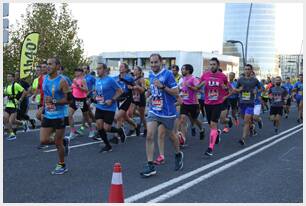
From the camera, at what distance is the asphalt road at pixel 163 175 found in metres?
5.98

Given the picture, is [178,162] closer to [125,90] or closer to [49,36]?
[125,90]

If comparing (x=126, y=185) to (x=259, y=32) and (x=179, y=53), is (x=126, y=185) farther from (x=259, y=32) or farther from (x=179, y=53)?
(x=259, y=32)

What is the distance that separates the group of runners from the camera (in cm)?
743

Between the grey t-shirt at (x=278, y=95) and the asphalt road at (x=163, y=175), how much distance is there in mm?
3684

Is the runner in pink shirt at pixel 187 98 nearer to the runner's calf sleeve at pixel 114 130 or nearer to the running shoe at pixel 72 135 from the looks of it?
the runner's calf sleeve at pixel 114 130

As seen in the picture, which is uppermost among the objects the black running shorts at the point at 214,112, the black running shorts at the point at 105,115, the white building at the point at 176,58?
the white building at the point at 176,58

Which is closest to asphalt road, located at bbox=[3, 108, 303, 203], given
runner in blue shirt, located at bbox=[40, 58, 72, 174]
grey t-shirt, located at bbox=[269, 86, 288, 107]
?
runner in blue shirt, located at bbox=[40, 58, 72, 174]

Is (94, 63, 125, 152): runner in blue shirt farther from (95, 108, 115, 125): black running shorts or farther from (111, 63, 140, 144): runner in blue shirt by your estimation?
(111, 63, 140, 144): runner in blue shirt

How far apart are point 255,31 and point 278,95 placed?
4169 inches

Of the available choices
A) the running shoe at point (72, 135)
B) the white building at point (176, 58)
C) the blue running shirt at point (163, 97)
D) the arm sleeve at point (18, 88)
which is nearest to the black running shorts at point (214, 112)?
the blue running shirt at point (163, 97)

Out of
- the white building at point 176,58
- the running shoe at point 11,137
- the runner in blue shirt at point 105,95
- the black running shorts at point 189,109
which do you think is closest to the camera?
the runner in blue shirt at point 105,95

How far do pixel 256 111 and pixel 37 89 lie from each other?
5521 millimetres

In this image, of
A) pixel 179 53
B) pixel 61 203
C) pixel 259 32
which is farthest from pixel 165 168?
pixel 259 32

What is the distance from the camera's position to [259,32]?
117 m
